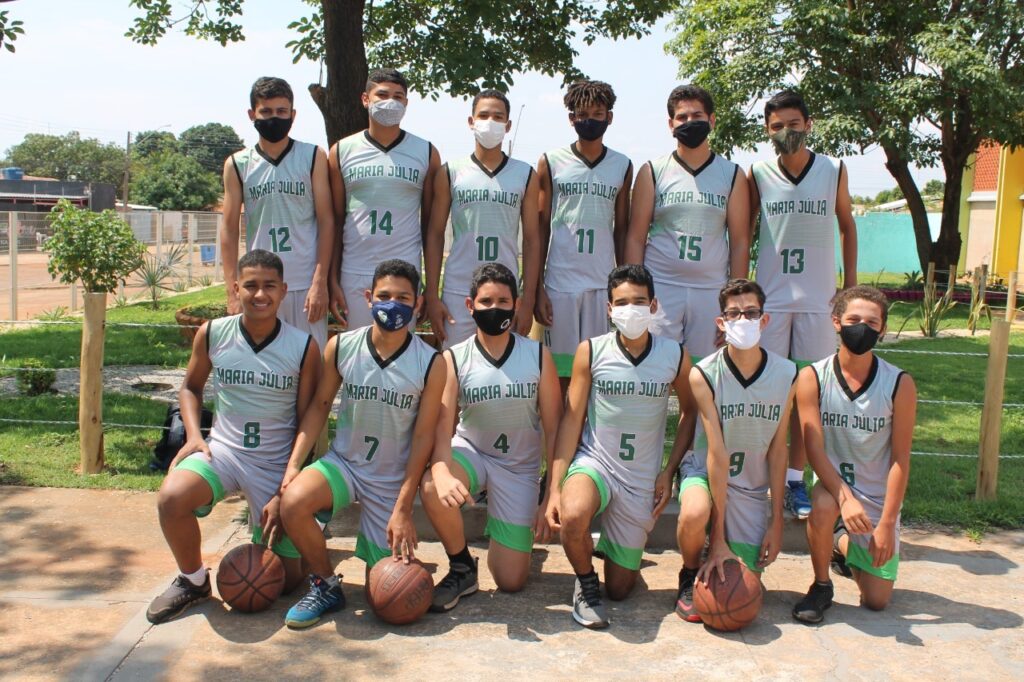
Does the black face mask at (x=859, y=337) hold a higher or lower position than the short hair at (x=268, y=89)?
lower

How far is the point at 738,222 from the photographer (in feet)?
18.5

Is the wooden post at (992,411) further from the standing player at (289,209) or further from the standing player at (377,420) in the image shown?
the standing player at (289,209)

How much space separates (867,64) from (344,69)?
13.5 meters

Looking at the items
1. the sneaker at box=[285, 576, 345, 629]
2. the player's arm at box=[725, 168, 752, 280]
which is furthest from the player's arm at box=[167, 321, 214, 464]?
the player's arm at box=[725, 168, 752, 280]

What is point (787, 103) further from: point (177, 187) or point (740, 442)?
point (177, 187)

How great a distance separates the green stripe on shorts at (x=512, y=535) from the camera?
190 inches

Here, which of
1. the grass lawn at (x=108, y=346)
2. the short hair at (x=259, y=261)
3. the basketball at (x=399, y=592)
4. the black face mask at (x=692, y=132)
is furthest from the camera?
the grass lawn at (x=108, y=346)

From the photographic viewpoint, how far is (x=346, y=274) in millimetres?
5797

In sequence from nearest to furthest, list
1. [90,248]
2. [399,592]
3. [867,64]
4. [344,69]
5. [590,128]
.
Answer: [399,592] < [590,128] < [344,69] < [90,248] < [867,64]

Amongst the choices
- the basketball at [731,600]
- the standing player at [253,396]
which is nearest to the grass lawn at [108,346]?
the standing player at [253,396]

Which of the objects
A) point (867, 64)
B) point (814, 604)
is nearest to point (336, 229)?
point (814, 604)

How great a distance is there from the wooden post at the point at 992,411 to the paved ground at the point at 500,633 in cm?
102

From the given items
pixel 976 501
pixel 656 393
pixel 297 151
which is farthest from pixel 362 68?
pixel 976 501

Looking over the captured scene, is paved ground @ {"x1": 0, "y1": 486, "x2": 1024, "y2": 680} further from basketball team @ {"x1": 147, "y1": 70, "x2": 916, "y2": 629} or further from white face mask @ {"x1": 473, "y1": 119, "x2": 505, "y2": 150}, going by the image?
white face mask @ {"x1": 473, "y1": 119, "x2": 505, "y2": 150}
